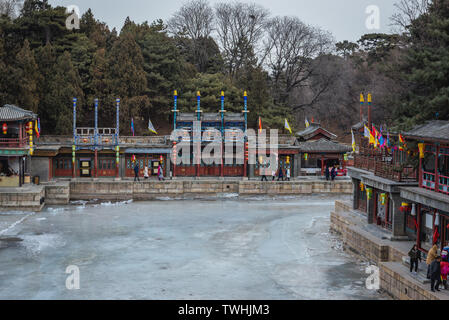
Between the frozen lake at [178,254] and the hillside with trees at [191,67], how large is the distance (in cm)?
878

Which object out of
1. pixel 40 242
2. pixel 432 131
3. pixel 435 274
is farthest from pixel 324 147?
pixel 435 274

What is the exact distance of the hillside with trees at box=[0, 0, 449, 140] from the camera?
50062 millimetres

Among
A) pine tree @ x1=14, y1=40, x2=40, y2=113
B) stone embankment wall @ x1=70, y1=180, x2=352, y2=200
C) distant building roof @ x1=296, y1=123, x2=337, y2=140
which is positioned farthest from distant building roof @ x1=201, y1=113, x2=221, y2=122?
pine tree @ x1=14, y1=40, x2=40, y2=113

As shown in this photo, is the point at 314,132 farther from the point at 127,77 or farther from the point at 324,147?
the point at 127,77

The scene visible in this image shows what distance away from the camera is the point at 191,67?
64750 mm

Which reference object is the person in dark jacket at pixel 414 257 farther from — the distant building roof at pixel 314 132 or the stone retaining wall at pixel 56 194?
the distant building roof at pixel 314 132

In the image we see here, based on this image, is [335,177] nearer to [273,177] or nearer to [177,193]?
[273,177]

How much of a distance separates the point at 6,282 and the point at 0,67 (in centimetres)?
2958

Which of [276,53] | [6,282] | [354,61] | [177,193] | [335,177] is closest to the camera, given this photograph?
[6,282]

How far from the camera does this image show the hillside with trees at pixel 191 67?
164 feet

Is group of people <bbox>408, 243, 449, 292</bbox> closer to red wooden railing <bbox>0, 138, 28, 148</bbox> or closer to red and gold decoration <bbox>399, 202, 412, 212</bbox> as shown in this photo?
red and gold decoration <bbox>399, 202, 412, 212</bbox>

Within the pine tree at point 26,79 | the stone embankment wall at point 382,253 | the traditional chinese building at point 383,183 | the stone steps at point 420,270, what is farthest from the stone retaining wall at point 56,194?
the stone steps at point 420,270
